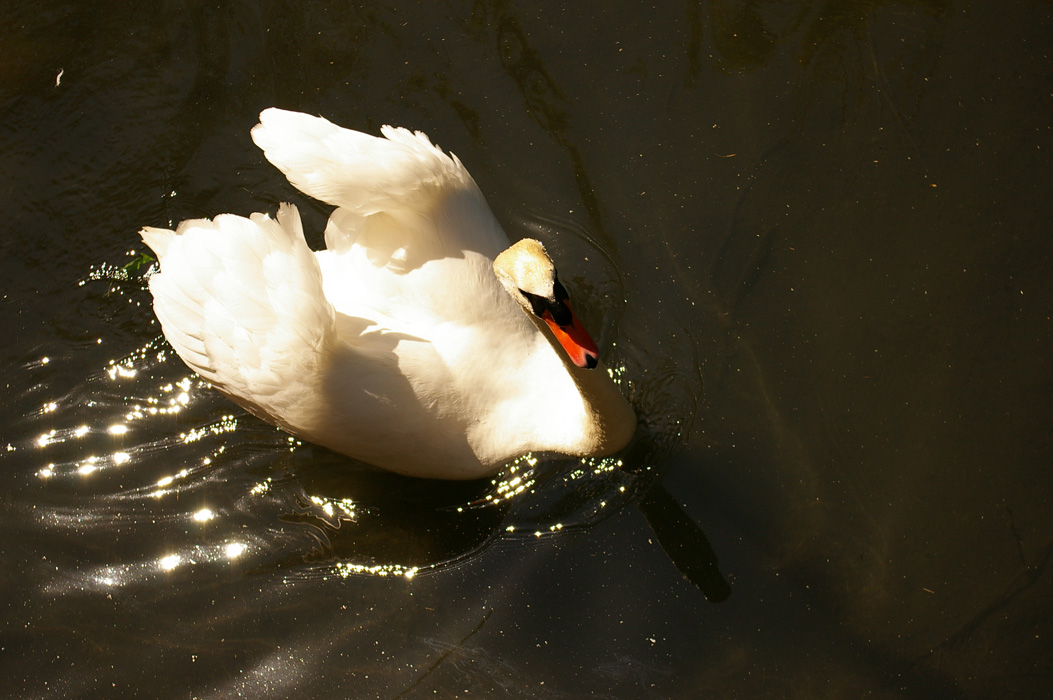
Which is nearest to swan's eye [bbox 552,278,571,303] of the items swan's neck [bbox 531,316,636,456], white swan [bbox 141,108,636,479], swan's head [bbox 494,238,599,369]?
swan's head [bbox 494,238,599,369]

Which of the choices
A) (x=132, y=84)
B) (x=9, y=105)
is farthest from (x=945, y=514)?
(x=9, y=105)

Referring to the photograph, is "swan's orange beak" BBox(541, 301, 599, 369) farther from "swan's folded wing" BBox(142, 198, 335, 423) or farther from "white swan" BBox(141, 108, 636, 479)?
"swan's folded wing" BBox(142, 198, 335, 423)

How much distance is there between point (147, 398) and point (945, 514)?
12.6 ft

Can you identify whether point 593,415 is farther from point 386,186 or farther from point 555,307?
point 386,186

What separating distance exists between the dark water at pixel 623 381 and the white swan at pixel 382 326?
467 millimetres

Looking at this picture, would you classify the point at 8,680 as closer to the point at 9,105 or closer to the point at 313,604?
the point at 313,604

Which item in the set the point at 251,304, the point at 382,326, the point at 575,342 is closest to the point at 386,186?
the point at 382,326

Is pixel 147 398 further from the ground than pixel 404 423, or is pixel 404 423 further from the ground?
pixel 404 423

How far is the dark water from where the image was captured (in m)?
3.66

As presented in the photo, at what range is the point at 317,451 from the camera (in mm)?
4281

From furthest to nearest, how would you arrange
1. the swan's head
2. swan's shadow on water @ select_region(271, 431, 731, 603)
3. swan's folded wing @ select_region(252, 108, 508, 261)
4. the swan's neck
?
swan's shadow on water @ select_region(271, 431, 731, 603)
swan's folded wing @ select_region(252, 108, 508, 261)
the swan's neck
the swan's head

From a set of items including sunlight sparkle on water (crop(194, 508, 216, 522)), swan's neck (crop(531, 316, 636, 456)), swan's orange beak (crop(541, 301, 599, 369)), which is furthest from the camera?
sunlight sparkle on water (crop(194, 508, 216, 522))

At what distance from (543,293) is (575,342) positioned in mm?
242

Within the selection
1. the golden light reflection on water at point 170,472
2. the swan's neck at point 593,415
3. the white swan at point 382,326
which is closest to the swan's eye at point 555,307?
the swan's neck at point 593,415
